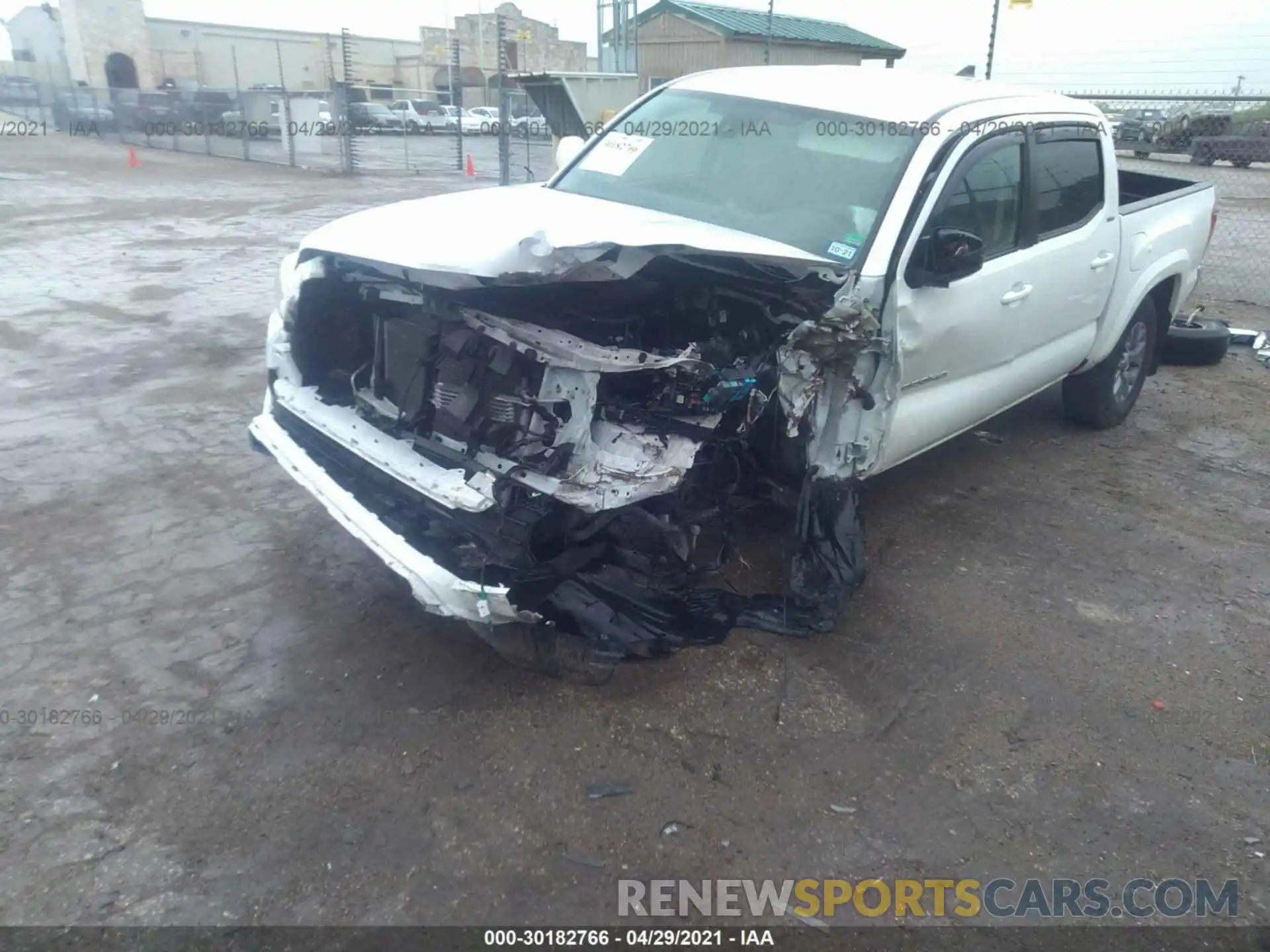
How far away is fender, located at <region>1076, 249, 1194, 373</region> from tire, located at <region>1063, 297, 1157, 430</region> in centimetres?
14

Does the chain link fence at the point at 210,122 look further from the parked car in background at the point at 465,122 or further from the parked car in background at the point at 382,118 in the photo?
the parked car in background at the point at 465,122

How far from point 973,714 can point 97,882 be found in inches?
109

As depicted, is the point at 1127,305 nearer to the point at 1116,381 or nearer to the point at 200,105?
the point at 1116,381

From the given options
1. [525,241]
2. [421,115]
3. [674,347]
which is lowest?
[674,347]

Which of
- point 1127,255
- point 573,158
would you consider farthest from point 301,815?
point 1127,255

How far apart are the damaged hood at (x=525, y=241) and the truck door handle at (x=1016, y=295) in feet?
3.78

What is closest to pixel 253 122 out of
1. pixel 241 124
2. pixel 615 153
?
pixel 241 124

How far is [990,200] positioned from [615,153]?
183 centimetres

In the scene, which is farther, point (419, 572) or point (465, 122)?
point (465, 122)

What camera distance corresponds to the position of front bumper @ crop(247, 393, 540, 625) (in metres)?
2.82

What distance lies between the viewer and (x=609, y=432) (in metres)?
3.19

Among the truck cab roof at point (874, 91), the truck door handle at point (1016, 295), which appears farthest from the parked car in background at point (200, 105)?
Answer: the truck door handle at point (1016, 295)

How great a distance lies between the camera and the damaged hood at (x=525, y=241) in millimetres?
2885

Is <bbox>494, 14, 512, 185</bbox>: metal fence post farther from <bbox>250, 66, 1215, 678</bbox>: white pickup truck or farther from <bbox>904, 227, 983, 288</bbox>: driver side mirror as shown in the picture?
<bbox>904, 227, 983, 288</bbox>: driver side mirror
